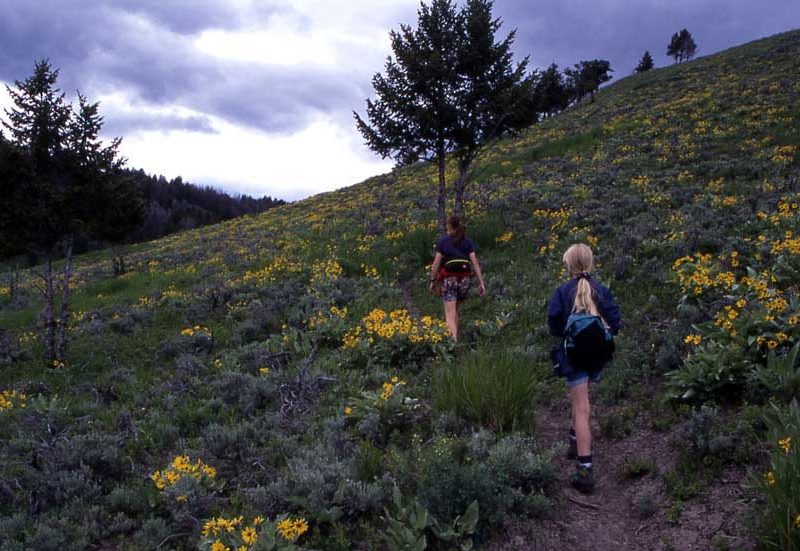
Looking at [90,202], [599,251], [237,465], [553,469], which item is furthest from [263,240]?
[553,469]

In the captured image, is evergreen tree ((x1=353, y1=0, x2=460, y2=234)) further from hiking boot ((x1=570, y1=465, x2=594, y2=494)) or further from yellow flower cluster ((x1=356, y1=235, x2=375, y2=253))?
hiking boot ((x1=570, y1=465, x2=594, y2=494))

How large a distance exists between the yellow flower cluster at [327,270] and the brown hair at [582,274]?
9358 millimetres

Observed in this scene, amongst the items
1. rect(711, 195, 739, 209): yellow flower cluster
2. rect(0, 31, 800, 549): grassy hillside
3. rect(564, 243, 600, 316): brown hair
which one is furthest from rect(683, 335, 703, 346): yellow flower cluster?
rect(711, 195, 739, 209): yellow flower cluster

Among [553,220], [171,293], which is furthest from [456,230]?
[171,293]

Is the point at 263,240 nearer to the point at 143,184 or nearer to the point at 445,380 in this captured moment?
the point at 143,184

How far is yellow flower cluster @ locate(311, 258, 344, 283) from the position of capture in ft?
46.6

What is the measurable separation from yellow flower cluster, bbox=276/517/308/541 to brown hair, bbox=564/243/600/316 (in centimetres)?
278

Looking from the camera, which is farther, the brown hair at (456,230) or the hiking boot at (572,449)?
the brown hair at (456,230)

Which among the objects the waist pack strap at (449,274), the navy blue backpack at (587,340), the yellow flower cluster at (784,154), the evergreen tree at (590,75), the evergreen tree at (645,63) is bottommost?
the navy blue backpack at (587,340)

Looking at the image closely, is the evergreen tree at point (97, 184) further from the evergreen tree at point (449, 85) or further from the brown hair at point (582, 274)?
the brown hair at point (582, 274)

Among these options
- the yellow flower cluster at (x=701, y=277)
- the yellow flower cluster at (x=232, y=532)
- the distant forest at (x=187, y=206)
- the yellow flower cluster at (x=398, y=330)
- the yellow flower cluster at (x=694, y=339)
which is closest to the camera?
the yellow flower cluster at (x=232, y=532)

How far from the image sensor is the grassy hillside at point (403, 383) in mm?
4609

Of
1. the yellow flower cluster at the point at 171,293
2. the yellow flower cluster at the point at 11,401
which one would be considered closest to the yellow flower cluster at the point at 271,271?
the yellow flower cluster at the point at 171,293

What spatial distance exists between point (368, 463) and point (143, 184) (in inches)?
420
